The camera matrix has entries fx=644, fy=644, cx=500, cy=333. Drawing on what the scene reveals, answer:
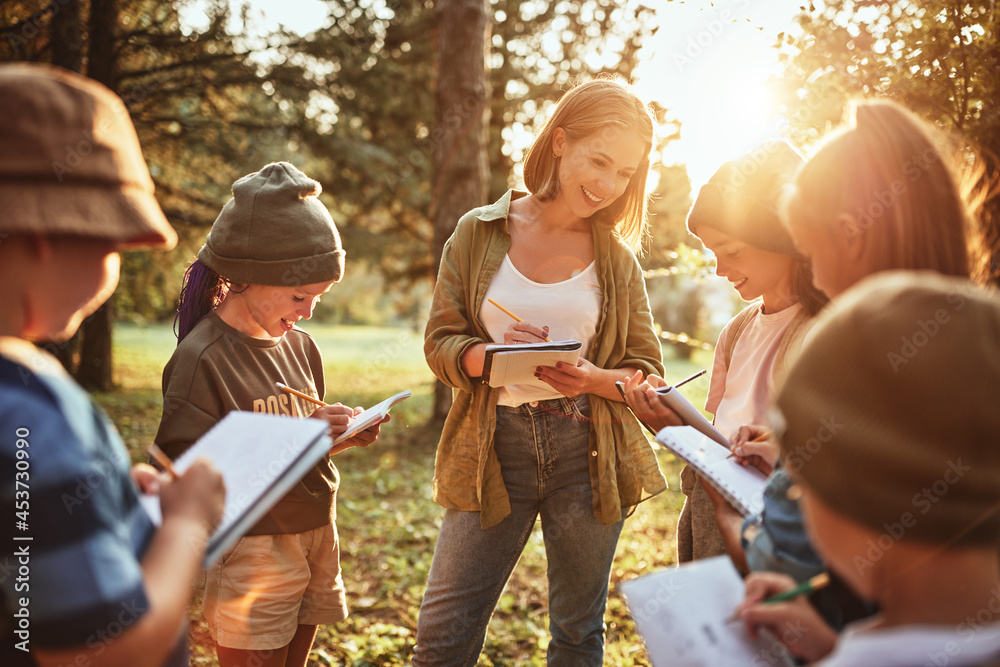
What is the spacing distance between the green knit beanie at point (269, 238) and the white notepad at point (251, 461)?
0.74 m

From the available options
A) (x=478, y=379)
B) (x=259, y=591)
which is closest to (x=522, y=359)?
(x=478, y=379)

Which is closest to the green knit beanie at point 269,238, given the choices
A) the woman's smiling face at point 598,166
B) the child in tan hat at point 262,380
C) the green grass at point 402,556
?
the child in tan hat at point 262,380

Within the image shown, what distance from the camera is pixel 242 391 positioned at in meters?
2.15

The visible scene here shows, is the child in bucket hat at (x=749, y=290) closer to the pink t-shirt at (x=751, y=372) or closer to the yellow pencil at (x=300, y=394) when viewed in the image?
the pink t-shirt at (x=751, y=372)

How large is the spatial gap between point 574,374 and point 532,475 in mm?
429

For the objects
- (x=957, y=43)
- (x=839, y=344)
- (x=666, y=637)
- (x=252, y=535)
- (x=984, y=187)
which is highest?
(x=957, y=43)

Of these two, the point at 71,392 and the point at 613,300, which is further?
the point at 613,300

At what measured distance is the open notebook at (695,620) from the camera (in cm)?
123

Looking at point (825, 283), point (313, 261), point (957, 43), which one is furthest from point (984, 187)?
point (313, 261)

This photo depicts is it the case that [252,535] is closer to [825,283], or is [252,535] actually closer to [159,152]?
[825,283]

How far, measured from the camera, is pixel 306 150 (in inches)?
445

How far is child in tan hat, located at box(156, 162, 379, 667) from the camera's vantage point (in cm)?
209

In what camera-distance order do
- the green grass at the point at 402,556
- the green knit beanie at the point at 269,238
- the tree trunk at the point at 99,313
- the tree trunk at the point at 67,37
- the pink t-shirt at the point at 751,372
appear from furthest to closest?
the tree trunk at the point at 99,313 < the tree trunk at the point at 67,37 < the green grass at the point at 402,556 < the green knit beanie at the point at 269,238 < the pink t-shirt at the point at 751,372

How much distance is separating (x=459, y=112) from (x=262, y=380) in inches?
204
